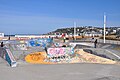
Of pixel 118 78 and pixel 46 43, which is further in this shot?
pixel 46 43

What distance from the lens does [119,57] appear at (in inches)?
1195

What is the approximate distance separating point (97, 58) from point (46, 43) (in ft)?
82.4

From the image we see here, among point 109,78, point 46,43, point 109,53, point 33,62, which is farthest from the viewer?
point 46,43

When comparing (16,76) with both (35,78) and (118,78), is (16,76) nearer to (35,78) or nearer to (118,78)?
(35,78)

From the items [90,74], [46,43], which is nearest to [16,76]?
[90,74]

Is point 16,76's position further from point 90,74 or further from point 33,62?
point 33,62

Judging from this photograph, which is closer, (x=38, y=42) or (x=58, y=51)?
(x=58, y=51)

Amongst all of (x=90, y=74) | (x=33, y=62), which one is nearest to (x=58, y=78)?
(x=90, y=74)

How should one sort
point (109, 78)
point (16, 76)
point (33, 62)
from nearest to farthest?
point (109, 78), point (16, 76), point (33, 62)

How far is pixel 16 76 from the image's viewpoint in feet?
64.4

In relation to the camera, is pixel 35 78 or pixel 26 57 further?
pixel 26 57

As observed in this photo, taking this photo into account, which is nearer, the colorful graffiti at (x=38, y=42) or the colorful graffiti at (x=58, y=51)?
the colorful graffiti at (x=58, y=51)

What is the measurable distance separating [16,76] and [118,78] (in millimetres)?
7674

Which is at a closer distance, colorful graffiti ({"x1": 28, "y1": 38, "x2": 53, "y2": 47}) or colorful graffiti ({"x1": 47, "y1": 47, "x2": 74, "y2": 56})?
colorful graffiti ({"x1": 47, "y1": 47, "x2": 74, "y2": 56})
